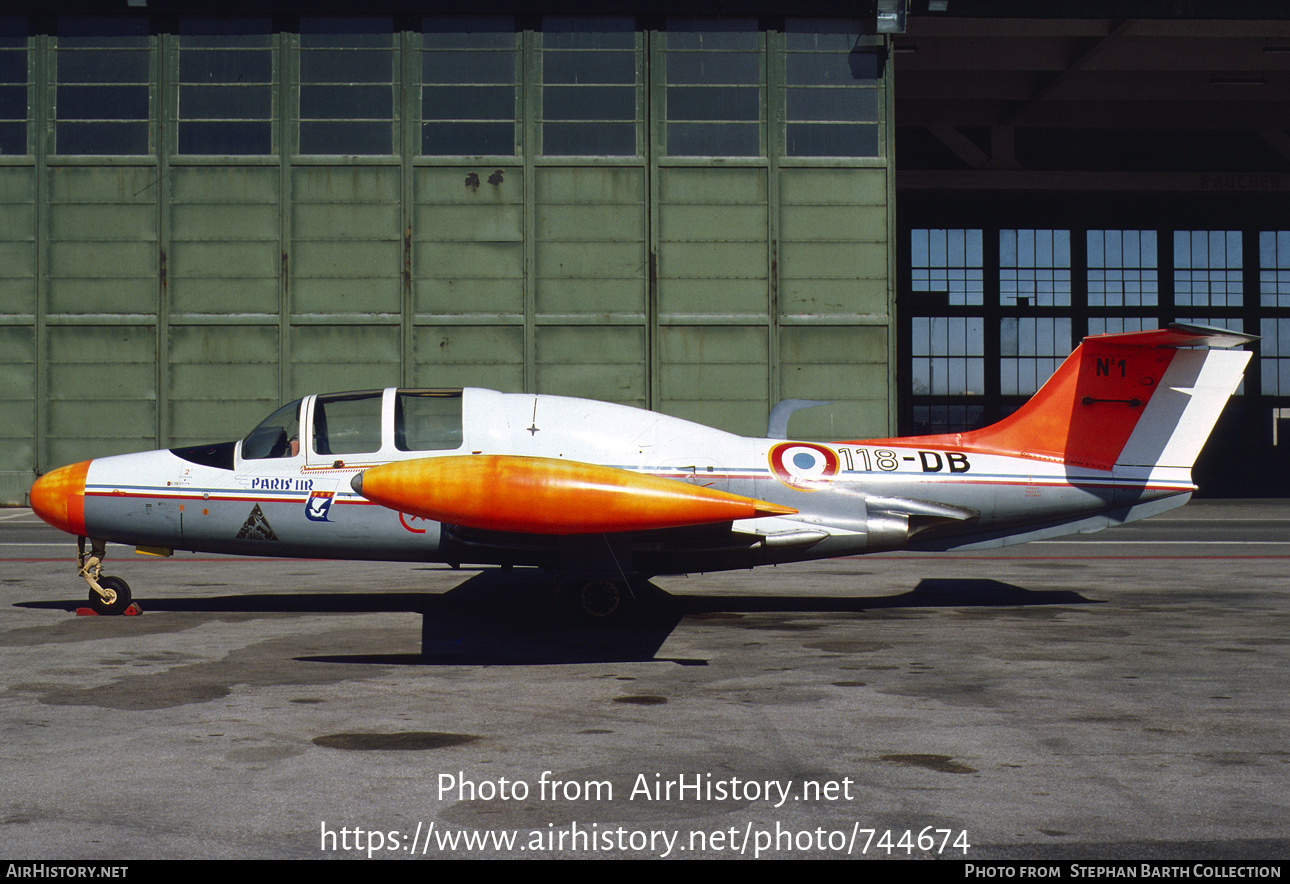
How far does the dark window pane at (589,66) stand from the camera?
31.9 m

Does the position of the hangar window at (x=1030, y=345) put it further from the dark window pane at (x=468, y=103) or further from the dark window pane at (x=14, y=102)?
the dark window pane at (x=14, y=102)

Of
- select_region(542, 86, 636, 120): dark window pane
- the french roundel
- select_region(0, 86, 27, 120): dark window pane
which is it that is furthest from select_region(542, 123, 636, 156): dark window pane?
the french roundel

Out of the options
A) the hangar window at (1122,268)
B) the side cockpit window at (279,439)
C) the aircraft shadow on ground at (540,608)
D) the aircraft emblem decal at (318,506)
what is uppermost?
the hangar window at (1122,268)

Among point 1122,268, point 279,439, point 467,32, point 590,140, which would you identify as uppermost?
point 467,32

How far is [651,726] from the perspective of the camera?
6957 mm

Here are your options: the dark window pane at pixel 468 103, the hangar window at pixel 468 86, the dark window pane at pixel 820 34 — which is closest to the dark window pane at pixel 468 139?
the hangar window at pixel 468 86

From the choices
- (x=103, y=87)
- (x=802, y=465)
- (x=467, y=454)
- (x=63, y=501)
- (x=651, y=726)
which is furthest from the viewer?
(x=103, y=87)

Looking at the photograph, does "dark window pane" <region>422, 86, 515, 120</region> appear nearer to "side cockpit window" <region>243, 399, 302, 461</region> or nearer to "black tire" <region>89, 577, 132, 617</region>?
"side cockpit window" <region>243, 399, 302, 461</region>

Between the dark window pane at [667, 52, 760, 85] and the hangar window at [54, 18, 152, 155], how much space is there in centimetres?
1501

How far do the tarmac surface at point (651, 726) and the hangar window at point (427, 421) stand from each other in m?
1.85

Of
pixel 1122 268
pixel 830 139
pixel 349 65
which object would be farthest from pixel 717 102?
pixel 1122 268

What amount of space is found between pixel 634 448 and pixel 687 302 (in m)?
21.1

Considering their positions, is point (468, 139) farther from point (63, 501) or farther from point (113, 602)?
point (113, 602)

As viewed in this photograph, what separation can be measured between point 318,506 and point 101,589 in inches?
94.9
